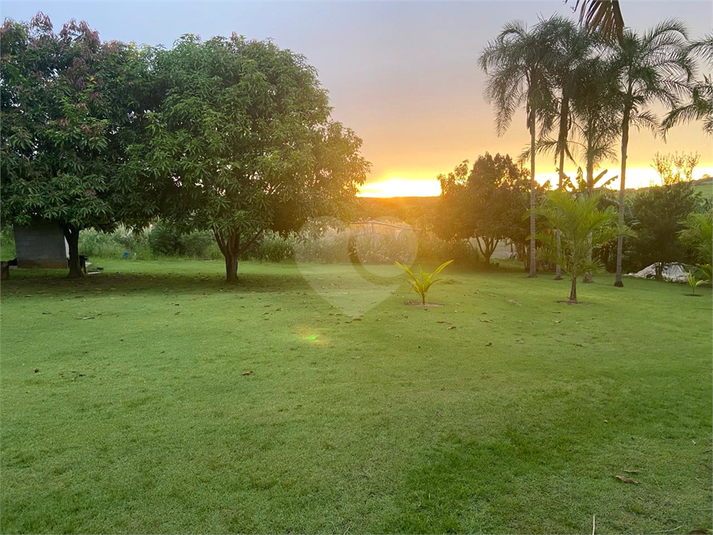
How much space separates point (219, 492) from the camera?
7.45ft

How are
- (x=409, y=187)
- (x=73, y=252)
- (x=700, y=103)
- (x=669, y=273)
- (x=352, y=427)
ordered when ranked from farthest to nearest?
1. (x=409, y=187)
2. (x=669, y=273)
3. (x=73, y=252)
4. (x=700, y=103)
5. (x=352, y=427)

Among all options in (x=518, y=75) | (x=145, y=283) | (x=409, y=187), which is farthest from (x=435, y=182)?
(x=145, y=283)

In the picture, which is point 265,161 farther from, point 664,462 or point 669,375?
point 664,462

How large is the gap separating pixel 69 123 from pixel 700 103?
51.1 ft

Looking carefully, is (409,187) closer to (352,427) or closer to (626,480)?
(352,427)

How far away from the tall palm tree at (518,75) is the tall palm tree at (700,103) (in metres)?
3.77

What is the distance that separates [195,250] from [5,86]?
12455 mm

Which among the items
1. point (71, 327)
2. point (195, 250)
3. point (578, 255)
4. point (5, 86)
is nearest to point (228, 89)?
point (5, 86)

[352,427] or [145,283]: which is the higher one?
[145,283]

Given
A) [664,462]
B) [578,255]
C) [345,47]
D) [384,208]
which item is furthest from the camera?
[384,208]

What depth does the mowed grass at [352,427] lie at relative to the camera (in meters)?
2.13

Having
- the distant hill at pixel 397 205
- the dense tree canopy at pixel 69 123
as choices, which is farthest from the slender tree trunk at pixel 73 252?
the distant hill at pixel 397 205

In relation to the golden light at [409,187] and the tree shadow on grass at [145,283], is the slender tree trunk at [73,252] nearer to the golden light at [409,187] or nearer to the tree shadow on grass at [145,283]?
the tree shadow on grass at [145,283]

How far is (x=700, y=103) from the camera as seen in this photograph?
11.7 metres
